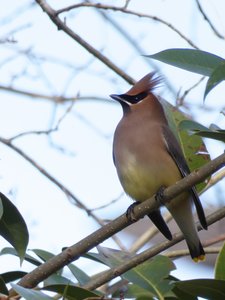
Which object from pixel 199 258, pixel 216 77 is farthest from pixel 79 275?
pixel 199 258

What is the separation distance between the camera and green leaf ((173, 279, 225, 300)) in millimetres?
1616

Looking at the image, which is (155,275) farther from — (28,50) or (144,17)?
(28,50)

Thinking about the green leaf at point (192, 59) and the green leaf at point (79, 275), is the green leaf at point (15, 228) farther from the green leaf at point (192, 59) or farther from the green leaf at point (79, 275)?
the green leaf at point (192, 59)

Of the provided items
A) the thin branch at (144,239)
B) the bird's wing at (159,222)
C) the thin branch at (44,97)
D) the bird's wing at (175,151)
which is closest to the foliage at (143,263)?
the bird's wing at (159,222)

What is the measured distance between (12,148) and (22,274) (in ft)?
6.12

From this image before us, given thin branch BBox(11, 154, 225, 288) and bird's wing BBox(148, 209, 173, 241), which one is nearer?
thin branch BBox(11, 154, 225, 288)

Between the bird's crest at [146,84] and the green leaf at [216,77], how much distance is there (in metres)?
1.48

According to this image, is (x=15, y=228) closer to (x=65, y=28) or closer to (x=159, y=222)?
(x=159, y=222)

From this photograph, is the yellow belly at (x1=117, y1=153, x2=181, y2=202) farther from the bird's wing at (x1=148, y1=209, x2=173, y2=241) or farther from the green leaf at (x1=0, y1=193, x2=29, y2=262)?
the green leaf at (x1=0, y1=193, x2=29, y2=262)

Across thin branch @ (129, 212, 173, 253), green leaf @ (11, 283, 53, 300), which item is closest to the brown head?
thin branch @ (129, 212, 173, 253)

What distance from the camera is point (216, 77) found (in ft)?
6.12

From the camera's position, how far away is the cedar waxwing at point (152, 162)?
294 cm

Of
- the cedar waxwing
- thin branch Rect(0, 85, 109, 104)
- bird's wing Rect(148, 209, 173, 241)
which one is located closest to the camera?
bird's wing Rect(148, 209, 173, 241)

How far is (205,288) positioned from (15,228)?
0.63m
